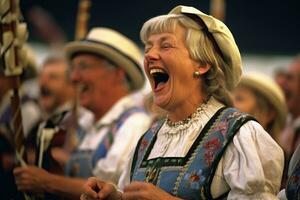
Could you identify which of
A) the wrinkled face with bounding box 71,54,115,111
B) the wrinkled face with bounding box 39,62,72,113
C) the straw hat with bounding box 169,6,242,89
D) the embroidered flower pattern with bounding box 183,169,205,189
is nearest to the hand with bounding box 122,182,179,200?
the embroidered flower pattern with bounding box 183,169,205,189

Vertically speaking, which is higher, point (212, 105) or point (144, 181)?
point (212, 105)

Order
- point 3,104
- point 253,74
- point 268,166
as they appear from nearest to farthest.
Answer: point 268,166, point 253,74, point 3,104

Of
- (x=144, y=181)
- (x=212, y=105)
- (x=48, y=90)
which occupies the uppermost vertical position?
(x=212, y=105)

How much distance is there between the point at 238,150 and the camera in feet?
14.0

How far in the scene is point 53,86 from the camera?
8648 millimetres

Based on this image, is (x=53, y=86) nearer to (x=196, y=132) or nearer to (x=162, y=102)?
(x=162, y=102)

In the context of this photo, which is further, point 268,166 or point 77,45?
point 77,45

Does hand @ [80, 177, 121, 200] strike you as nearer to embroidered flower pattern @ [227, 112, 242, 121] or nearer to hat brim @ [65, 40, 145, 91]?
embroidered flower pattern @ [227, 112, 242, 121]

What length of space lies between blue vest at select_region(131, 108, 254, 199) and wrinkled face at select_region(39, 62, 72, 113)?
163 inches

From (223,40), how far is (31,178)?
1659 mm

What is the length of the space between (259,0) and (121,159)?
4957 millimetres

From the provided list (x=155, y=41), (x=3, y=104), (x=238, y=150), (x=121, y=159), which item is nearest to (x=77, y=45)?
(x=121, y=159)

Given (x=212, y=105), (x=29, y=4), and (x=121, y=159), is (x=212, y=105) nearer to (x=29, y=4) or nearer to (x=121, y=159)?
(x=121, y=159)

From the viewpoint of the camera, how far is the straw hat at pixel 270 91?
6.71m
